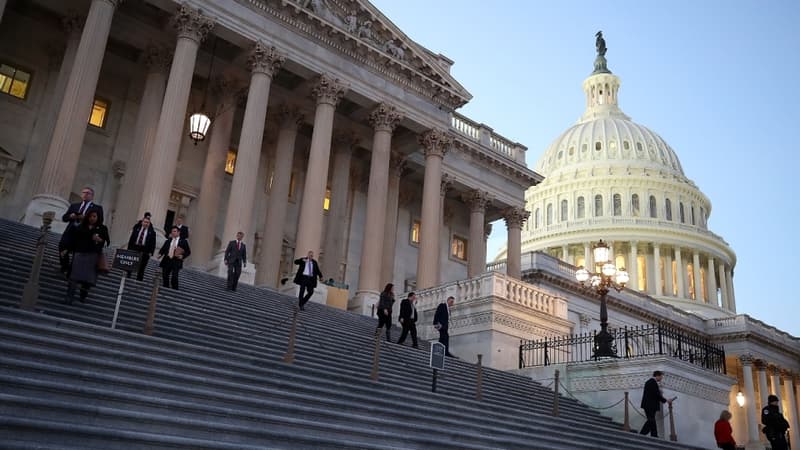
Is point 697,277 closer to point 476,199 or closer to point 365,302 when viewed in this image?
point 476,199

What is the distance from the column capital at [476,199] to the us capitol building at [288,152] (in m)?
0.08

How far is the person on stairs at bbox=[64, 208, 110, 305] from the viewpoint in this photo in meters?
11.5

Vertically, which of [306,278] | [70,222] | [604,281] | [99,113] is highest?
[99,113]

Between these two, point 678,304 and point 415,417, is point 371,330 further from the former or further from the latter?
point 678,304

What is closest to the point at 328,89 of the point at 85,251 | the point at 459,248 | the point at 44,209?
the point at 44,209

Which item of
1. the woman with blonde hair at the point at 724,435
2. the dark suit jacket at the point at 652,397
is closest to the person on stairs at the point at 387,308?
the dark suit jacket at the point at 652,397

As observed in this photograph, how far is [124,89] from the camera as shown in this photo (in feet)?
90.9

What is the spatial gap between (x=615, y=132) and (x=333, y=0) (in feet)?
240

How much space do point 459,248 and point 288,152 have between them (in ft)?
48.7

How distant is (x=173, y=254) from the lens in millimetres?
15461

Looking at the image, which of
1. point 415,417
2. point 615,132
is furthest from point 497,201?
point 615,132

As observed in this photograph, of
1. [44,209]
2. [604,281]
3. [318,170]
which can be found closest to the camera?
[44,209]

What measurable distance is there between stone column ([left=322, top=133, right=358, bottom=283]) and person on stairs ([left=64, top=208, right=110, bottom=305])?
18.7 metres

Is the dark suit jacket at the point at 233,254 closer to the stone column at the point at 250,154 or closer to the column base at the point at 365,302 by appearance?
the stone column at the point at 250,154
